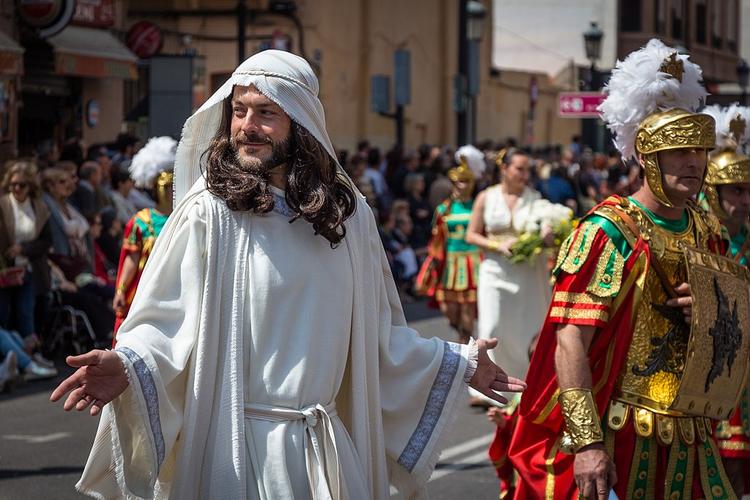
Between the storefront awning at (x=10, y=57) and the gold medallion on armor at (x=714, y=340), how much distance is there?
1351 cm

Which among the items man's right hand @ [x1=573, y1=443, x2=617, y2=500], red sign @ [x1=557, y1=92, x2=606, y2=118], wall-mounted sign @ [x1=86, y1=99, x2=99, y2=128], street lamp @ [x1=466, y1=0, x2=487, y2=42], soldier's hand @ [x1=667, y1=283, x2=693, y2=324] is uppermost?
street lamp @ [x1=466, y1=0, x2=487, y2=42]

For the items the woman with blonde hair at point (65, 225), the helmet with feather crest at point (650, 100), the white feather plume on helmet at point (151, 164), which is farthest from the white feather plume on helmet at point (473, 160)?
the helmet with feather crest at point (650, 100)

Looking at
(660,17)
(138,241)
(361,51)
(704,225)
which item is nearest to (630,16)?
(660,17)

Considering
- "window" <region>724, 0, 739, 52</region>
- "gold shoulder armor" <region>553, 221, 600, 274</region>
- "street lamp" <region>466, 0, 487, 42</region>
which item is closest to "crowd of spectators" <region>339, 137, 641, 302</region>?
"street lamp" <region>466, 0, 487, 42</region>

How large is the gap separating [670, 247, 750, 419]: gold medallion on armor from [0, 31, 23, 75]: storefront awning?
44.3ft

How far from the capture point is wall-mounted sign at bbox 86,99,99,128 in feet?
71.4

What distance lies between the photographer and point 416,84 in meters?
34.4

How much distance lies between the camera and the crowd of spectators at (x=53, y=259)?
12258 mm

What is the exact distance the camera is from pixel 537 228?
11.1 m

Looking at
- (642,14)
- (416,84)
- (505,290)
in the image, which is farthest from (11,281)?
(642,14)

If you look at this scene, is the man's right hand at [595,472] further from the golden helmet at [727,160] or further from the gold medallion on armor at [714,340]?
the golden helmet at [727,160]

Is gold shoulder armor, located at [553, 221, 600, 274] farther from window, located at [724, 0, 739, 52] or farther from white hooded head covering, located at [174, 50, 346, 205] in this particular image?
window, located at [724, 0, 739, 52]

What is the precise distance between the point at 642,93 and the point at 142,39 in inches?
701

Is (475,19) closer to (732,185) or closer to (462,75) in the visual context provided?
(462,75)
